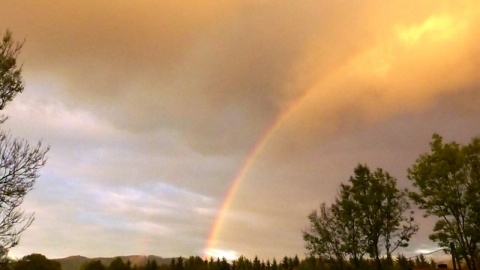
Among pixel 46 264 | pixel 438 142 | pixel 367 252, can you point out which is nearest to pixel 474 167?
pixel 438 142

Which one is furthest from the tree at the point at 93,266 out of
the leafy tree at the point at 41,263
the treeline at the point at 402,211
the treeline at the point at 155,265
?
the treeline at the point at 402,211

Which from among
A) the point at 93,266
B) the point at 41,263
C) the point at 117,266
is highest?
the point at 117,266

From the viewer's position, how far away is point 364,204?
3694cm

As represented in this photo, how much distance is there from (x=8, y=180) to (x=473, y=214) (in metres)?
28.4

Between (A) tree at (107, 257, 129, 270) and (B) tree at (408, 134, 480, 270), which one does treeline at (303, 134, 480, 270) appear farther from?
(A) tree at (107, 257, 129, 270)

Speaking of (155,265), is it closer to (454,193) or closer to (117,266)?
(117,266)

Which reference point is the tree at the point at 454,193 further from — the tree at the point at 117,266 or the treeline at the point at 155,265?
the tree at the point at 117,266

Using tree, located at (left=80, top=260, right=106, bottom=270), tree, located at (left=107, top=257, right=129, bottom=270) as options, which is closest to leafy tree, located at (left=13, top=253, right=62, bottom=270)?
tree, located at (left=80, top=260, right=106, bottom=270)

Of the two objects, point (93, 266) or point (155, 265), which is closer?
point (93, 266)

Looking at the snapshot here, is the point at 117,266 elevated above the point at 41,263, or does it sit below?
above

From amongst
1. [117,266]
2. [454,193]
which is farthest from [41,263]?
[454,193]

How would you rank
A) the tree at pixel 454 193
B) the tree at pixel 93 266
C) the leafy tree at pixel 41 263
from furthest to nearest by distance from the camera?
the tree at pixel 93 266
the leafy tree at pixel 41 263
the tree at pixel 454 193

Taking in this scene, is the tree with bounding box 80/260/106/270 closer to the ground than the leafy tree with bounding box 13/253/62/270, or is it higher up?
higher up

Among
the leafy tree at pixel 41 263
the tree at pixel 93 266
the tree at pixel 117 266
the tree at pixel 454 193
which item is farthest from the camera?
the tree at pixel 117 266
